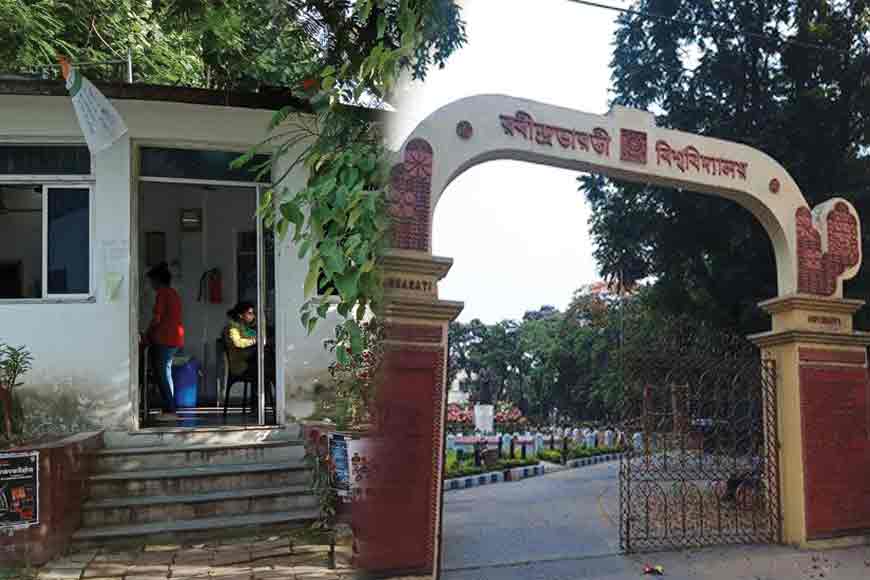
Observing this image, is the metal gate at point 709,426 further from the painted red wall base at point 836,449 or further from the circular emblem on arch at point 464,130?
the circular emblem on arch at point 464,130

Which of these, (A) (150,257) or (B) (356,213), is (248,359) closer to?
(A) (150,257)

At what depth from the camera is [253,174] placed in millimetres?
6109

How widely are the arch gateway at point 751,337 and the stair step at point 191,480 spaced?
0.81 meters

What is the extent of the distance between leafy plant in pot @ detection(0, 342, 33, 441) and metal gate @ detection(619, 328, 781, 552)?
4.63 meters

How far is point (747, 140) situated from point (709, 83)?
914 millimetres

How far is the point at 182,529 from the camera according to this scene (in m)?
4.70

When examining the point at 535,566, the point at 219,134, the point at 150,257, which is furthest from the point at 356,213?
the point at 150,257

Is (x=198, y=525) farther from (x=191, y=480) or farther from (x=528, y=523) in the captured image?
(x=528, y=523)

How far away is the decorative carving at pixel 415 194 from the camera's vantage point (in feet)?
17.4

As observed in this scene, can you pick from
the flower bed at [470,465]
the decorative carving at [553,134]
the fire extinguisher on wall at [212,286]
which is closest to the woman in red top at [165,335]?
the fire extinguisher on wall at [212,286]

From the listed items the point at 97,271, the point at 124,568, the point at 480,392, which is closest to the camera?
the point at 124,568

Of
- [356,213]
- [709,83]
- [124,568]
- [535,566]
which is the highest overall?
[709,83]

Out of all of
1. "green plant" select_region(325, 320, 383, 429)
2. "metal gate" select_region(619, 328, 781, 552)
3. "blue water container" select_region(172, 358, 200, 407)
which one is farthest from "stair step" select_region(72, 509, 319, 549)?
"metal gate" select_region(619, 328, 781, 552)

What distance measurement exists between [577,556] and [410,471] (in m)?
2.05
